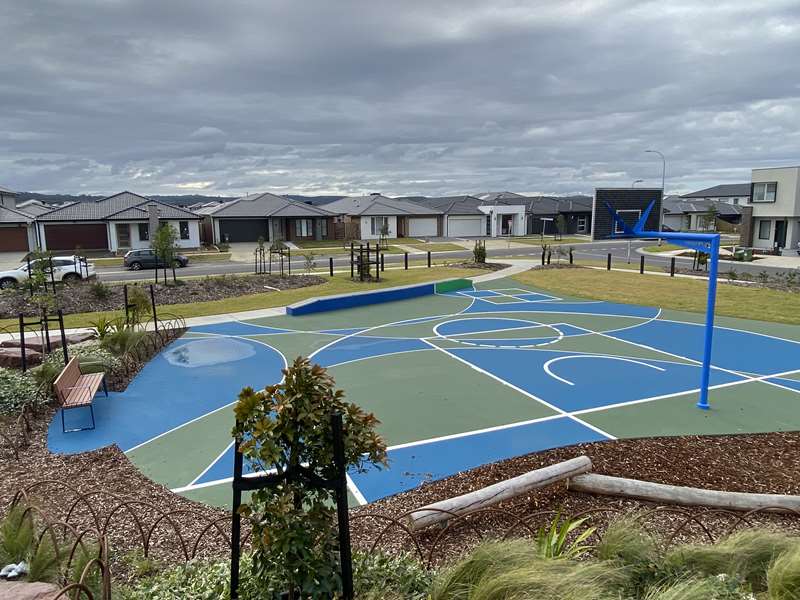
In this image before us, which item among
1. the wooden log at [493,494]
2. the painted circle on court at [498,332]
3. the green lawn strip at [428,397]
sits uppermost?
the wooden log at [493,494]

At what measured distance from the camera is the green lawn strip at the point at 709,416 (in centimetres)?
1055

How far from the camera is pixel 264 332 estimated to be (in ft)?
62.5

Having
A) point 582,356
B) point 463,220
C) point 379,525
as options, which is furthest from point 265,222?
point 379,525

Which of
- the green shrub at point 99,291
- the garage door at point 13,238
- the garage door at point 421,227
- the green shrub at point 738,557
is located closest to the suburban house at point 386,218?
the garage door at point 421,227

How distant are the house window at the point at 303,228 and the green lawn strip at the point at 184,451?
52.4m

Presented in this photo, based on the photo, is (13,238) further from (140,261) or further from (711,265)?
(711,265)

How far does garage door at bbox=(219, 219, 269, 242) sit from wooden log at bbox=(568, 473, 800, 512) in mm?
55758

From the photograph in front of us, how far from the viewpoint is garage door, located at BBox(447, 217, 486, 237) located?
73500 mm

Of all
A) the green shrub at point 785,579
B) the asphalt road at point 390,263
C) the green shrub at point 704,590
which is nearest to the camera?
the green shrub at point 704,590

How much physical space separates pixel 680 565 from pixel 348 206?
225 feet

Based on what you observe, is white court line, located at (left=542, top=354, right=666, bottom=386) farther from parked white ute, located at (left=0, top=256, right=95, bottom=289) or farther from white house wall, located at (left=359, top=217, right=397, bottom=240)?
white house wall, located at (left=359, top=217, right=397, bottom=240)

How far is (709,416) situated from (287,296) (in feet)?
61.3

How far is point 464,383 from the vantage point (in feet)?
44.2

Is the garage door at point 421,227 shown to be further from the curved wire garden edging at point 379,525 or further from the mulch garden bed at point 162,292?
the curved wire garden edging at point 379,525
